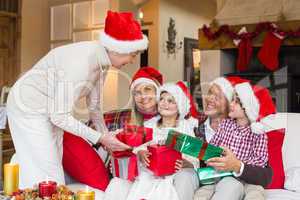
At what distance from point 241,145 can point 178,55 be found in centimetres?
399

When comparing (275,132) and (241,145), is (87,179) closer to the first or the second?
(241,145)

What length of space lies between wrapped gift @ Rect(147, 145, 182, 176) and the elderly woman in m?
0.17

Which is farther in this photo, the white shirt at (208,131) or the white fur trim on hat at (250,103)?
the white shirt at (208,131)

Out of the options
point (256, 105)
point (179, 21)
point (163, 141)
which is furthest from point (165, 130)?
point (179, 21)

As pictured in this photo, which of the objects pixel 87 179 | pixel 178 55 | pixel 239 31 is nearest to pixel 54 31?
pixel 178 55

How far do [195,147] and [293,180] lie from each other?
0.59 meters

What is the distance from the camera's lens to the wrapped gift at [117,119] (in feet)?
7.93

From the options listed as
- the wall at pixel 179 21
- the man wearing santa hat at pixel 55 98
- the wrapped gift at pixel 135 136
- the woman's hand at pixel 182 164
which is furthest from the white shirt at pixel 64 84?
the wall at pixel 179 21

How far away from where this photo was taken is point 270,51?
13.8 feet

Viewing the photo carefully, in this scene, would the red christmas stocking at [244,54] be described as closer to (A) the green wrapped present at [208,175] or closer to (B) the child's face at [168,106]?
A: (B) the child's face at [168,106]

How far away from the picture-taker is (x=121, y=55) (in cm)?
196

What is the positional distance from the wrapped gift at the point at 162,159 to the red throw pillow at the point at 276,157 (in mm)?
444

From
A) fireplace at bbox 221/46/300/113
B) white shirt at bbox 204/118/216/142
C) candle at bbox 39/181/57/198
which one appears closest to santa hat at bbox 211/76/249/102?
white shirt at bbox 204/118/216/142

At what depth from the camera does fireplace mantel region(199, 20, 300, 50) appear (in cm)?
409
